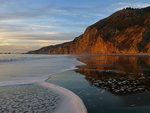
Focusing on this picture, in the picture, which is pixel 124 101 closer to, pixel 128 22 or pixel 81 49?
pixel 128 22

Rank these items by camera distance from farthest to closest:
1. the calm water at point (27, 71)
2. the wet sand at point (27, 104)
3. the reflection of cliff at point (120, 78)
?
the calm water at point (27, 71) < the reflection of cliff at point (120, 78) < the wet sand at point (27, 104)

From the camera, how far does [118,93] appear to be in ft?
19.5

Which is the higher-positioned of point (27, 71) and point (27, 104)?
point (27, 104)

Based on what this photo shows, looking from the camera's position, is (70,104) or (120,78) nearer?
(70,104)

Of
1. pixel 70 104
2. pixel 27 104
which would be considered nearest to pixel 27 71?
pixel 27 104

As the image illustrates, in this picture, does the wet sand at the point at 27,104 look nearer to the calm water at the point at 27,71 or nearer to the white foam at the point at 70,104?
the white foam at the point at 70,104

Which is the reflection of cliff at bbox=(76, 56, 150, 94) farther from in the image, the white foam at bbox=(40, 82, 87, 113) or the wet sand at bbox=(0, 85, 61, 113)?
the wet sand at bbox=(0, 85, 61, 113)

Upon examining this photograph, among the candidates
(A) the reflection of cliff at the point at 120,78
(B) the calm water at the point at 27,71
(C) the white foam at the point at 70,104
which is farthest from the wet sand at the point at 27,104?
(B) the calm water at the point at 27,71

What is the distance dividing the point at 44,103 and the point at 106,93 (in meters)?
2.50

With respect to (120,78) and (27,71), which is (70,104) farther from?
(27,71)

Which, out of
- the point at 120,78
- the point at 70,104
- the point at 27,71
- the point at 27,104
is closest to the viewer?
the point at 27,104

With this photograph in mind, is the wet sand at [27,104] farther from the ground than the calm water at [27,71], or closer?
farther from the ground

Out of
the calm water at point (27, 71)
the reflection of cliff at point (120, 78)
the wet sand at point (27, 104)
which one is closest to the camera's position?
the wet sand at point (27, 104)

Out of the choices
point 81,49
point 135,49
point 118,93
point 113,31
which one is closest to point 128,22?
point 113,31
